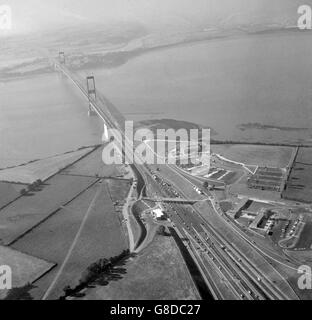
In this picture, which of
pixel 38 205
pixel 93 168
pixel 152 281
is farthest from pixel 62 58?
pixel 152 281

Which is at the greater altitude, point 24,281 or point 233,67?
point 233,67

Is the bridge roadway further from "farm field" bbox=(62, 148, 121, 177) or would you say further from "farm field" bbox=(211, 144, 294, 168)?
"farm field" bbox=(211, 144, 294, 168)

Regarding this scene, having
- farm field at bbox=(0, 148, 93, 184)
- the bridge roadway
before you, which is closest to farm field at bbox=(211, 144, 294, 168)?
the bridge roadway

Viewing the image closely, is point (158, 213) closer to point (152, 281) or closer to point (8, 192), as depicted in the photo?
point (152, 281)

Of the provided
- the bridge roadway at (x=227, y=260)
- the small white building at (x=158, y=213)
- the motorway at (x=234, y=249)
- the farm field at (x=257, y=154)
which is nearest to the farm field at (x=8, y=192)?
the bridge roadway at (x=227, y=260)
